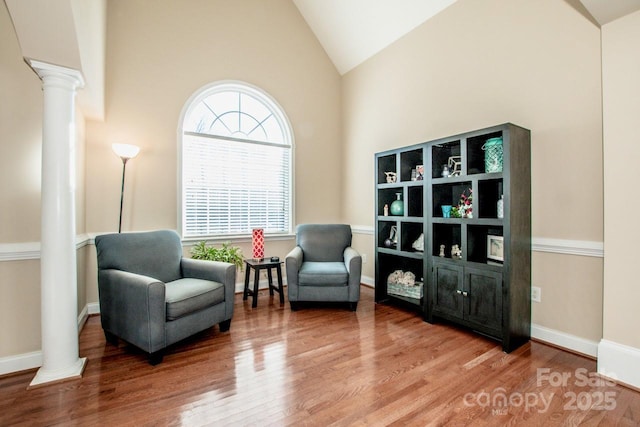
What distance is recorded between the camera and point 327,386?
1.88 m

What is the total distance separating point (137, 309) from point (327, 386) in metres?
1.43

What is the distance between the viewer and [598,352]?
2.04 metres

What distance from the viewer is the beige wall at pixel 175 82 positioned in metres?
3.17

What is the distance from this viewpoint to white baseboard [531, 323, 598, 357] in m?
2.23

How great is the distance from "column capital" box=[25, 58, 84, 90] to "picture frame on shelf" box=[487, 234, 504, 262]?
→ 11.1 ft

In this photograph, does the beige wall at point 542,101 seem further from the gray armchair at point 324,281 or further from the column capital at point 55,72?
the column capital at point 55,72

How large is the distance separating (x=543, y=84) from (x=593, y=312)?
1.82 m

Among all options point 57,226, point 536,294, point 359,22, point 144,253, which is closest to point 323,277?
point 144,253

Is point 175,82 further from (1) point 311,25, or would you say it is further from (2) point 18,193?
(1) point 311,25

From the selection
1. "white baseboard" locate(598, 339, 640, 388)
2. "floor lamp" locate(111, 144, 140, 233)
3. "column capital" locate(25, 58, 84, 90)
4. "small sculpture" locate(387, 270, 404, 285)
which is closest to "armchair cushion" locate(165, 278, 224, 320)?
"floor lamp" locate(111, 144, 140, 233)

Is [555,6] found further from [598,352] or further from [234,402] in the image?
[234,402]

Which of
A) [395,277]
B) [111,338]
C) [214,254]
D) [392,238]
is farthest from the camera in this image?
[392,238]

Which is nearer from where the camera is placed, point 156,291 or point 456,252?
point 156,291

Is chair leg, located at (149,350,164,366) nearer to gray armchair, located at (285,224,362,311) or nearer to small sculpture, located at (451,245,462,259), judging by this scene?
gray armchair, located at (285,224,362,311)
